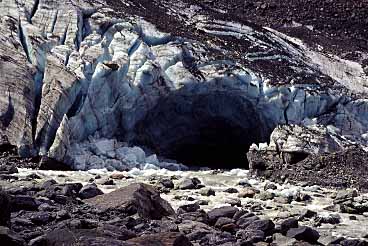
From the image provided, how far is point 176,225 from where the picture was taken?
8367 mm

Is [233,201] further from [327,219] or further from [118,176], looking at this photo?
[118,176]

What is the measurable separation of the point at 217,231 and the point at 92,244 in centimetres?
358

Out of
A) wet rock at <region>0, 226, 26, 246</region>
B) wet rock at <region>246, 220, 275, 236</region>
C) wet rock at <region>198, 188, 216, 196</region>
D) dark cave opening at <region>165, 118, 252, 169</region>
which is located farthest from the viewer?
dark cave opening at <region>165, 118, 252, 169</region>

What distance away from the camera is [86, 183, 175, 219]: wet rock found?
28.5 feet

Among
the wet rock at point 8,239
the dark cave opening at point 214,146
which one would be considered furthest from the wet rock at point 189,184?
the wet rock at point 8,239

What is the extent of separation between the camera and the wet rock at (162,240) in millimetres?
6270

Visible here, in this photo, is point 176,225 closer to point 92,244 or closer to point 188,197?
point 92,244

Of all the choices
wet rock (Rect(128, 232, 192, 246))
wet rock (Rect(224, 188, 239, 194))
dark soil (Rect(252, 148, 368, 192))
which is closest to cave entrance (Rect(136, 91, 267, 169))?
dark soil (Rect(252, 148, 368, 192))

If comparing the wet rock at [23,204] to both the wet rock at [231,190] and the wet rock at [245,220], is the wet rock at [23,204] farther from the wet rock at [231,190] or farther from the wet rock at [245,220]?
the wet rock at [231,190]

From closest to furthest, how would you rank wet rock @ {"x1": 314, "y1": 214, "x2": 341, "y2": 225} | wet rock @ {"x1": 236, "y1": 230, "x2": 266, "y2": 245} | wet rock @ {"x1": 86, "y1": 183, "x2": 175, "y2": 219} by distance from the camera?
wet rock @ {"x1": 236, "y1": 230, "x2": 266, "y2": 245} < wet rock @ {"x1": 86, "y1": 183, "x2": 175, "y2": 219} < wet rock @ {"x1": 314, "y1": 214, "x2": 341, "y2": 225}

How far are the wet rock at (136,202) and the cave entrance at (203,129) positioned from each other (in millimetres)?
9899

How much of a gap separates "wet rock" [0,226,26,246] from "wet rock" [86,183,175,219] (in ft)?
11.3

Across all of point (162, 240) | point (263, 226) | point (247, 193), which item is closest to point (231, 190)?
point (247, 193)

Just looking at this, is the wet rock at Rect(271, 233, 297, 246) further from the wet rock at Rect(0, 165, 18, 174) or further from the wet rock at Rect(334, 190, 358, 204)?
the wet rock at Rect(0, 165, 18, 174)
